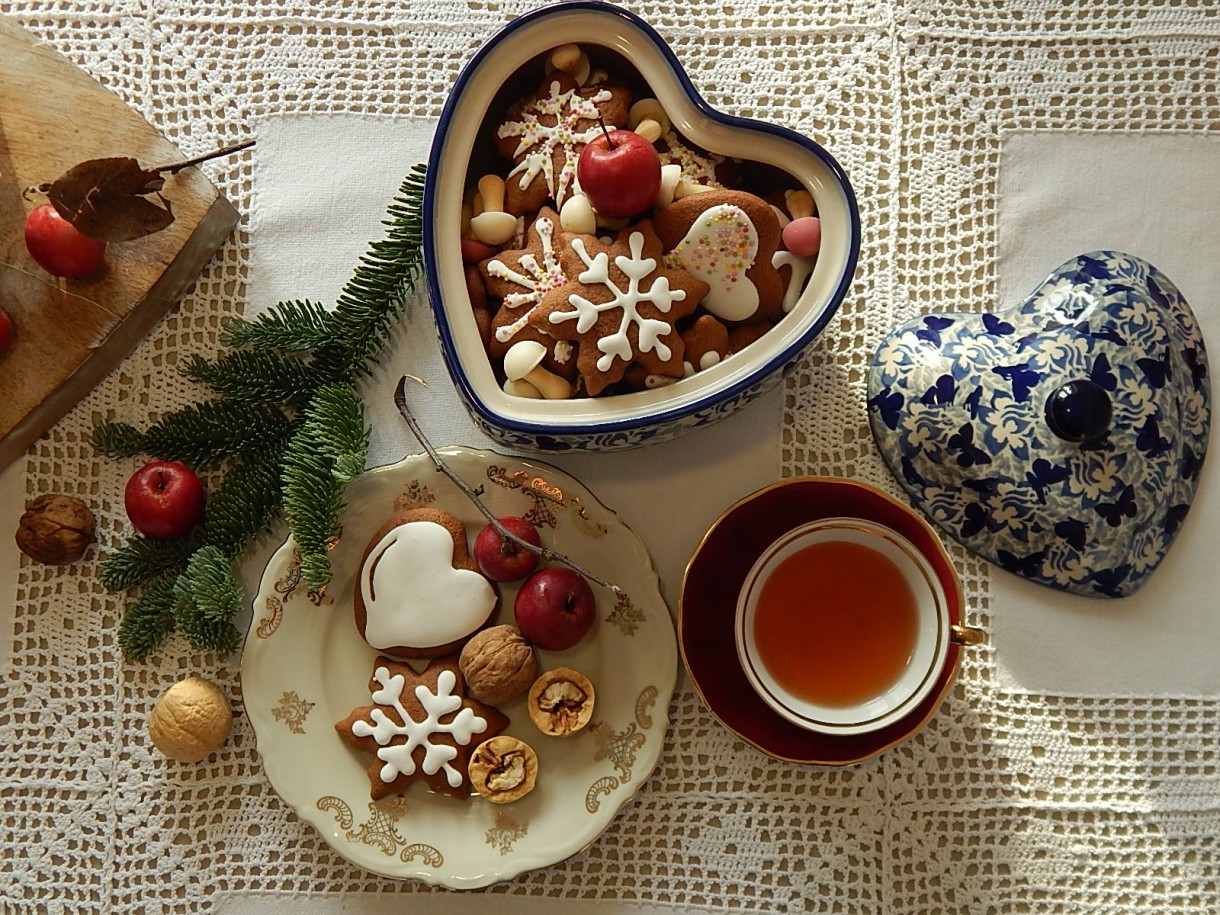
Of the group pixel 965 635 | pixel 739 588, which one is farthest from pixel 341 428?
pixel 965 635

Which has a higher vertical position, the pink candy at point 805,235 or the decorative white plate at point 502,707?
the pink candy at point 805,235

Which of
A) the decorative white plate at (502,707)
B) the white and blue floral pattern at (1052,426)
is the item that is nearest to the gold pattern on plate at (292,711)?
the decorative white plate at (502,707)

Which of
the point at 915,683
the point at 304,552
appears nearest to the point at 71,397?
the point at 304,552

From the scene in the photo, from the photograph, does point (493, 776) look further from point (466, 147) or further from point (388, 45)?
point (388, 45)

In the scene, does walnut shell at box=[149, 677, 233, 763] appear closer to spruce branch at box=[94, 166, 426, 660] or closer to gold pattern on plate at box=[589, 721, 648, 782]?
spruce branch at box=[94, 166, 426, 660]

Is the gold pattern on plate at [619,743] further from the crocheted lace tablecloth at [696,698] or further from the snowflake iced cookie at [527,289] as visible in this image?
A: the snowflake iced cookie at [527,289]
